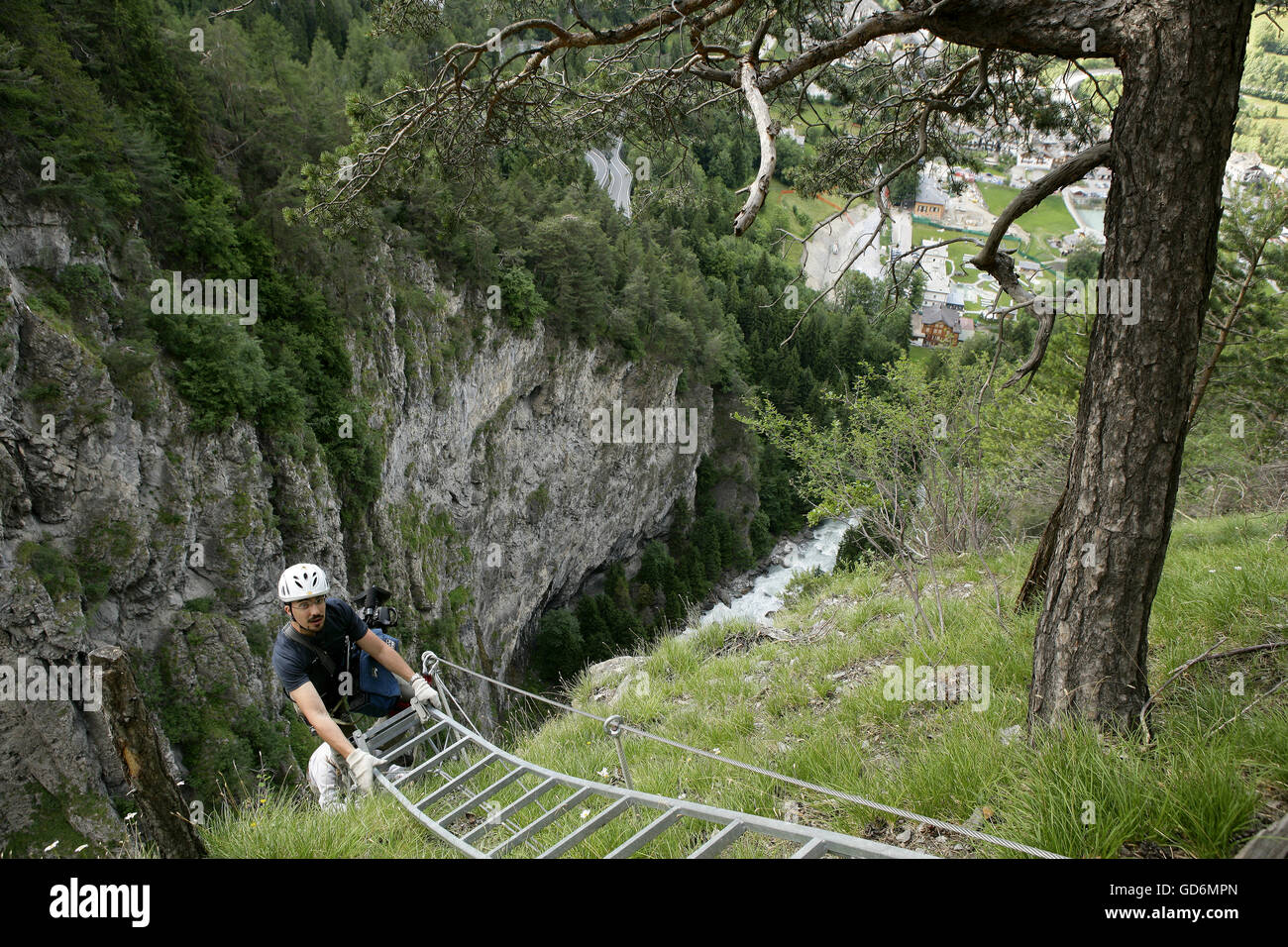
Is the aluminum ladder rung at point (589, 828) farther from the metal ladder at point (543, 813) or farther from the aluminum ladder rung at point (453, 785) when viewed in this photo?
the aluminum ladder rung at point (453, 785)

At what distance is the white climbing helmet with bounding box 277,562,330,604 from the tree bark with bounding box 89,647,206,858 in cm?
148

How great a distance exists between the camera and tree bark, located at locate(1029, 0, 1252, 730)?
9.29ft

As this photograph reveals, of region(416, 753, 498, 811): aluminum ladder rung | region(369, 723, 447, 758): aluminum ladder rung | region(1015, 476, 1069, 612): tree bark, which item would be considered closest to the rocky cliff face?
region(369, 723, 447, 758): aluminum ladder rung

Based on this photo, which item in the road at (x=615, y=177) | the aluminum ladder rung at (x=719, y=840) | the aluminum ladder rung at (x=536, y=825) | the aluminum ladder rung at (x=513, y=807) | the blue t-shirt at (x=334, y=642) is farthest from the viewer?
the road at (x=615, y=177)

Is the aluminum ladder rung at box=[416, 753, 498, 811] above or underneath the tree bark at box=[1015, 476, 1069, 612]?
underneath

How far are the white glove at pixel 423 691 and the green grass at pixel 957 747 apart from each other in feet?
1.65

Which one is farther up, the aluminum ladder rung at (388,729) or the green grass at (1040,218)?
the green grass at (1040,218)

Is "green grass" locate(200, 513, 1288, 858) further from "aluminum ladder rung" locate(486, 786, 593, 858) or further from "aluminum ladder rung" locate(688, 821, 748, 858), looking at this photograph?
"aluminum ladder rung" locate(688, 821, 748, 858)

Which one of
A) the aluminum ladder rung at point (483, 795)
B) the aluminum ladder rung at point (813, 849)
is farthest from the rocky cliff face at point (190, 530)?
the aluminum ladder rung at point (813, 849)

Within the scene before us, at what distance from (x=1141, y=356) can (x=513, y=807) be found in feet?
11.7

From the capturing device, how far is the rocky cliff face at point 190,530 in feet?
41.4

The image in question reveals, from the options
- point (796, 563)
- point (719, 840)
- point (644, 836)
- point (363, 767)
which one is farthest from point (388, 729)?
point (796, 563)
